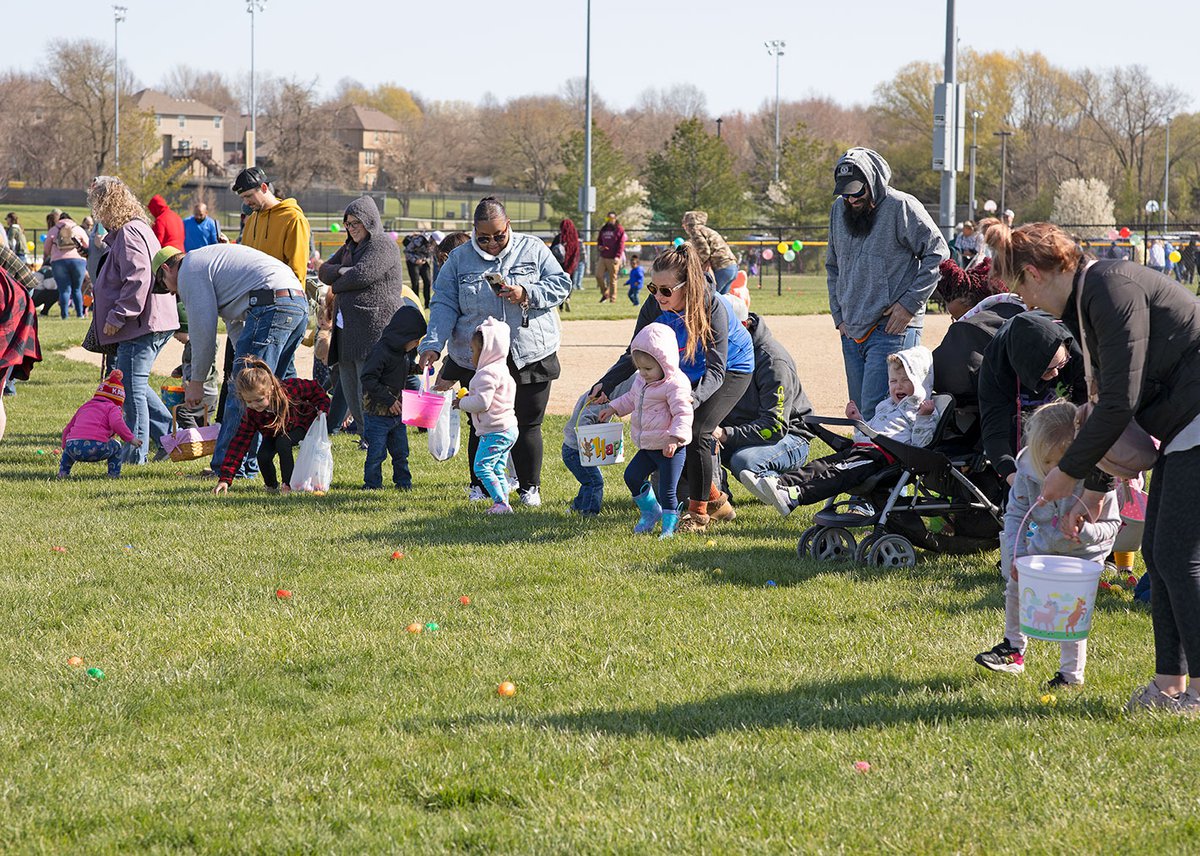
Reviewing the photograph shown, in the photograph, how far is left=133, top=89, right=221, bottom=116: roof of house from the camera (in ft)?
406

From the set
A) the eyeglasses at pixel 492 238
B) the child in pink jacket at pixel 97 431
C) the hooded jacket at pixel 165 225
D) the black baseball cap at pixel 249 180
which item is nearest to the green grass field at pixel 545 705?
the eyeglasses at pixel 492 238

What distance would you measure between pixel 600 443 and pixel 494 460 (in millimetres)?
991

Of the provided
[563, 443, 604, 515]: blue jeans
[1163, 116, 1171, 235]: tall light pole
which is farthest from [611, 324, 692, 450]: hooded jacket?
[1163, 116, 1171, 235]: tall light pole

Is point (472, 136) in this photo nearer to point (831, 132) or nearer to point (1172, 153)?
point (831, 132)

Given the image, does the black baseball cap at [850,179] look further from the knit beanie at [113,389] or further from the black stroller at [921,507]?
the knit beanie at [113,389]

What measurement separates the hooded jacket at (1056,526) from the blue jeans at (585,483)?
3.27 m

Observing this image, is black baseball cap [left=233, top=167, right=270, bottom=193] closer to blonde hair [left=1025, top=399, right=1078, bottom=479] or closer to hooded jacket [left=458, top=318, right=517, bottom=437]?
hooded jacket [left=458, top=318, right=517, bottom=437]

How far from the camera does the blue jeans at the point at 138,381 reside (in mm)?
9938

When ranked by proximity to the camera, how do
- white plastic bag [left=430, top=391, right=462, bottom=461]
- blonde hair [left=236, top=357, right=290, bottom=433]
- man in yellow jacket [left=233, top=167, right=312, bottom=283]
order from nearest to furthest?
blonde hair [left=236, top=357, right=290, bottom=433]
white plastic bag [left=430, top=391, right=462, bottom=461]
man in yellow jacket [left=233, top=167, right=312, bottom=283]

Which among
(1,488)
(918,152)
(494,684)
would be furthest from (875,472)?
(918,152)

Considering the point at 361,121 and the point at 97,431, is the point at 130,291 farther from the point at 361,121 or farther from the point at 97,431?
the point at 361,121

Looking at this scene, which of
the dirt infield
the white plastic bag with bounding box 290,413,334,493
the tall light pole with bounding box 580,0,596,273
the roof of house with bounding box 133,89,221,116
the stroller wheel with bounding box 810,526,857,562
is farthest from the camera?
the roof of house with bounding box 133,89,221,116

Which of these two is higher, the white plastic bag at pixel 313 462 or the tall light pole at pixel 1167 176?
the tall light pole at pixel 1167 176

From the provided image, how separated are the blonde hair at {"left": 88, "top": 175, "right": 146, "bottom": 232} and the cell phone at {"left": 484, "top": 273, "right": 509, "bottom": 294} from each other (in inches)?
120
